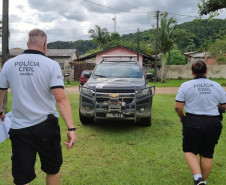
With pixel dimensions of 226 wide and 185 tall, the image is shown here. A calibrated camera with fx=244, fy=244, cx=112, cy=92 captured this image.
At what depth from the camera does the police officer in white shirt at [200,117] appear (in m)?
2.98

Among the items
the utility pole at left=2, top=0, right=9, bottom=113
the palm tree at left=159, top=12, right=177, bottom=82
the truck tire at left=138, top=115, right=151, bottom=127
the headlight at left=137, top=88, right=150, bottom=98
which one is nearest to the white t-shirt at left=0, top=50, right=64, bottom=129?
the headlight at left=137, top=88, right=150, bottom=98

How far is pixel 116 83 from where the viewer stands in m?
5.98

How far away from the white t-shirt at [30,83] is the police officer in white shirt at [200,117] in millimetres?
1674

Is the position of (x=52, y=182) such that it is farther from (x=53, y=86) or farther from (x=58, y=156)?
(x=53, y=86)

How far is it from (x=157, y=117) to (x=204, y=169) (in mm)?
4590

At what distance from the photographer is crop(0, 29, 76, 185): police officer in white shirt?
227 cm

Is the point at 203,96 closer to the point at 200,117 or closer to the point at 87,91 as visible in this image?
the point at 200,117

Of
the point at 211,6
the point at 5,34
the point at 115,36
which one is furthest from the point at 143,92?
the point at 115,36

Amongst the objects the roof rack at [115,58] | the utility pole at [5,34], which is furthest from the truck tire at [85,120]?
the utility pole at [5,34]

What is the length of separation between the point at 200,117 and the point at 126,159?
1.74 m

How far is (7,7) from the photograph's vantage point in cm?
803

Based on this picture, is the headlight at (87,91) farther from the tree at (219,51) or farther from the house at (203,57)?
the house at (203,57)

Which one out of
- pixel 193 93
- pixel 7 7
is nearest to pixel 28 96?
pixel 193 93

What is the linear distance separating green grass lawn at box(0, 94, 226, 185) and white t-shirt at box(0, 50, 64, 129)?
4.91 feet
